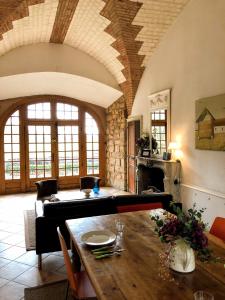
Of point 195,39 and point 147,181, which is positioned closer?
point 195,39

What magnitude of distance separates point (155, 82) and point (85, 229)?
14.2ft

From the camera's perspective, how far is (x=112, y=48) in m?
6.21

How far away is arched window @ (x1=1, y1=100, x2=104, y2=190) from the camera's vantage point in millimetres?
8336

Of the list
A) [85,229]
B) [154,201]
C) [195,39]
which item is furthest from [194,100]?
[85,229]

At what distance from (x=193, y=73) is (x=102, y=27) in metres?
2.23

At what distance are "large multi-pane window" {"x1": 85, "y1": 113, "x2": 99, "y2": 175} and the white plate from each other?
6.89m

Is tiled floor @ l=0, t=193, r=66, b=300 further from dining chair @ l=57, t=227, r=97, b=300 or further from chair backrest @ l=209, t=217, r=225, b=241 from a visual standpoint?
chair backrest @ l=209, t=217, r=225, b=241

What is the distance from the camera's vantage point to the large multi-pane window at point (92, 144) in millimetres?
9086

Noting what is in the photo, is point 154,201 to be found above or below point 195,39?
below

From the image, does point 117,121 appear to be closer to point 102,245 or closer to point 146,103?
point 146,103

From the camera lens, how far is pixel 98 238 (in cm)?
218

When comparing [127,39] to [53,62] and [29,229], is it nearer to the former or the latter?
[53,62]

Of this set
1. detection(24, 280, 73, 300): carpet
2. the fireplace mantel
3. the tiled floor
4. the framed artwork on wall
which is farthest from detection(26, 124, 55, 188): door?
detection(24, 280, 73, 300): carpet

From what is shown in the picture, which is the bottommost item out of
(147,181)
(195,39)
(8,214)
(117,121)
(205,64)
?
(8,214)
